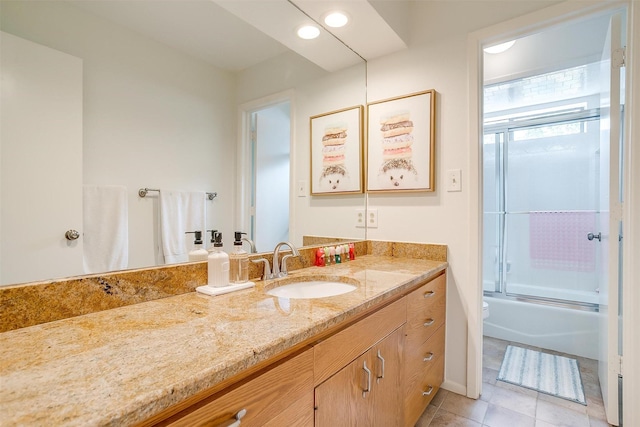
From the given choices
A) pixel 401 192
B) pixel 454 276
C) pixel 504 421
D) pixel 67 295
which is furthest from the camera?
pixel 401 192

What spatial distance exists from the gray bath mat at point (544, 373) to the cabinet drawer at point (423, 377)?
60 centimetres

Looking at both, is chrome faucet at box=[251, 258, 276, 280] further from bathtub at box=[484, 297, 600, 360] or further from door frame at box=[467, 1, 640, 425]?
bathtub at box=[484, 297, 600, 360]

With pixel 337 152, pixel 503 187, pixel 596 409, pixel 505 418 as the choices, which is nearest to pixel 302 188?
pixel 337 152

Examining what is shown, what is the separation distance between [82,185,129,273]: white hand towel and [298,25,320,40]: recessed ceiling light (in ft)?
3.98

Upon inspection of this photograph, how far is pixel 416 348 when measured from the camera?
4.59 feet

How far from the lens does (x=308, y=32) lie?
1.65m

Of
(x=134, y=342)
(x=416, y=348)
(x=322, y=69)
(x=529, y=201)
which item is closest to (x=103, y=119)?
(x=134, y=342)

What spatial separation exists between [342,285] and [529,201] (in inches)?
104

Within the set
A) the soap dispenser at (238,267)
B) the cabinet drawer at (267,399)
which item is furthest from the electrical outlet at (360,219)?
the cabinet drawer at (267,399)

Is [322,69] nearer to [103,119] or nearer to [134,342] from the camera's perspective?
[103,119]


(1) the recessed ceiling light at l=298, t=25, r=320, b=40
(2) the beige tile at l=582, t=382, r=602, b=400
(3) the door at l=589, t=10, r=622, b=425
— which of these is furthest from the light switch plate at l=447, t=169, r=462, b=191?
(2) the beige tile at l=582, t=382, r=602, b=400

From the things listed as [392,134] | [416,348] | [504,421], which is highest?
[392,134]

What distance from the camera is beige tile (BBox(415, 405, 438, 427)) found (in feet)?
5.07

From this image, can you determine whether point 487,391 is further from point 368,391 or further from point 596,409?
point 368,391
